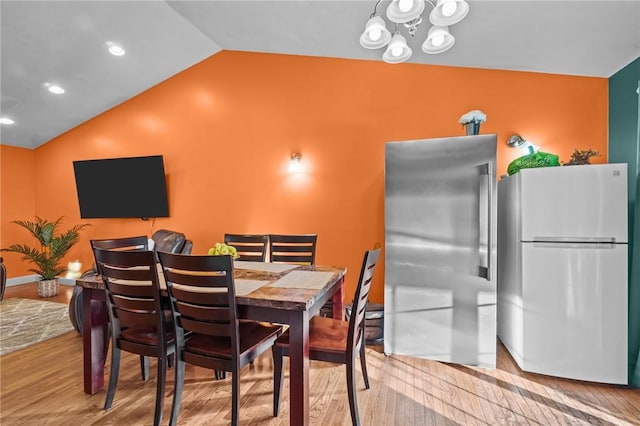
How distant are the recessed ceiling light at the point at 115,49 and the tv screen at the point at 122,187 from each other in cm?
129

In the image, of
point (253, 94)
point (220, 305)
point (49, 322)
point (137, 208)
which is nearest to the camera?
point (220, 305)

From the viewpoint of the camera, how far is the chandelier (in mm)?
1729

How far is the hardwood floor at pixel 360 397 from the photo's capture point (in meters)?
2.00

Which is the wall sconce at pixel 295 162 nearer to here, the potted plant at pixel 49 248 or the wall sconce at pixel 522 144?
the wall sconce at pixel 522 144

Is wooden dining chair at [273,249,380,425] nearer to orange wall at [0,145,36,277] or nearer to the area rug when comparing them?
the area rug

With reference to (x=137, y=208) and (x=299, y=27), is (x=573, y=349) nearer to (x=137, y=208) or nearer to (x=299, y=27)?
(x=299, y=27)

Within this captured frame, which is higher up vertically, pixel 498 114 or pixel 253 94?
pixel 253 94

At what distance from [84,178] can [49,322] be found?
233cm

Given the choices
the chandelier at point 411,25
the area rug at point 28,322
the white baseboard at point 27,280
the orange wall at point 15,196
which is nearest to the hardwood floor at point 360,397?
the area rug at point 28,322

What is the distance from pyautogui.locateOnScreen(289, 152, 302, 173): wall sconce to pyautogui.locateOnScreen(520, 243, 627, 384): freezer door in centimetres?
242

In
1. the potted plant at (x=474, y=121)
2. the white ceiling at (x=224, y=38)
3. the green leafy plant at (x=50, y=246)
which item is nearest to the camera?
the white ceiling at (x=224, y=38)

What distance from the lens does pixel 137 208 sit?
15.5 feet

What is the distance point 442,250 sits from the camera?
2.69 m

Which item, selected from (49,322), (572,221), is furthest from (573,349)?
(49,322)
